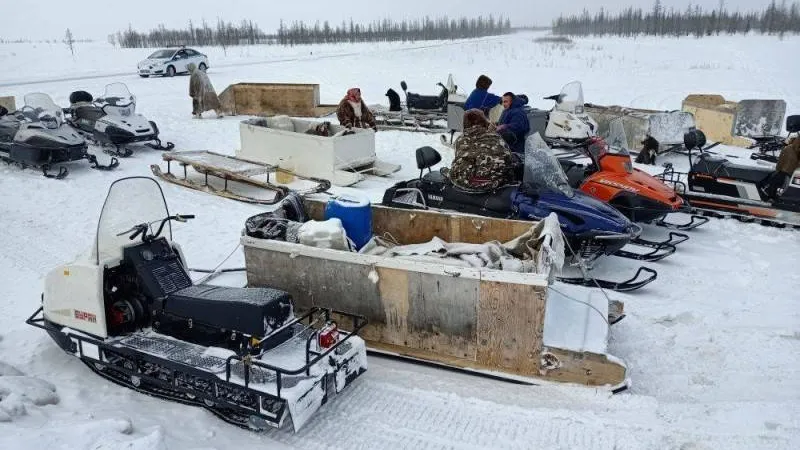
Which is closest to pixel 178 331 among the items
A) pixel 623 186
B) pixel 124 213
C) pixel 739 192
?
pixel 124 213

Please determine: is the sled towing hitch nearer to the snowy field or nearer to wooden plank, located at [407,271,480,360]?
the snowy field

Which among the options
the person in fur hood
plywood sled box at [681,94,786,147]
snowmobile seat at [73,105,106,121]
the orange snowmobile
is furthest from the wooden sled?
the orange snowmobile

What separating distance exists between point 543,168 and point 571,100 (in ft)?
16.2

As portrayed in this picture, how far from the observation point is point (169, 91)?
1783cm

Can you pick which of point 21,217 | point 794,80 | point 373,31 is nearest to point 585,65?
point 794,80

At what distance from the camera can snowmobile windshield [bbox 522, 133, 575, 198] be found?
6012 mm

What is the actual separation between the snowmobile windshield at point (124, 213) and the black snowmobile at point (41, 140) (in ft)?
18.2

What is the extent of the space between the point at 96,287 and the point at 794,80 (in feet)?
83.5

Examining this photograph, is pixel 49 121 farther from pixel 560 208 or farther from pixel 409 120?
pixel 560 208

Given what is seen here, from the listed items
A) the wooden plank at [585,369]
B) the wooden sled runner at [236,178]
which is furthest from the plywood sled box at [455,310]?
the wooden sled runner at [236,178]

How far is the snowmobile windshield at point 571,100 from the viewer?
33.9 ft

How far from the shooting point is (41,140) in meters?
9.09

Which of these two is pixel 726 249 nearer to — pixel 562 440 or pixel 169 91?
pixel 562 440

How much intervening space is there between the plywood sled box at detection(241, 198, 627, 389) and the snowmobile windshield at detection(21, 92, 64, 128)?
6.73 m
